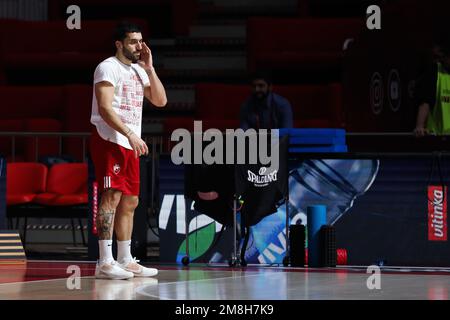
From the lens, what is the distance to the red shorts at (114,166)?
7410 millimetres

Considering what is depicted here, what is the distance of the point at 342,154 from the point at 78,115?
6.32 metres

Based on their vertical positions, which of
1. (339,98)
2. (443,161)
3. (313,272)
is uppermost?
(339,98)

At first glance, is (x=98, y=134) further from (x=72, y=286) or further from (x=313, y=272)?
(x=313, y=272)

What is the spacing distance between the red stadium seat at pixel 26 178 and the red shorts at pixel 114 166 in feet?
15.6

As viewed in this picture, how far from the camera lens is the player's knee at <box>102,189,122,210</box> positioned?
24.5ft

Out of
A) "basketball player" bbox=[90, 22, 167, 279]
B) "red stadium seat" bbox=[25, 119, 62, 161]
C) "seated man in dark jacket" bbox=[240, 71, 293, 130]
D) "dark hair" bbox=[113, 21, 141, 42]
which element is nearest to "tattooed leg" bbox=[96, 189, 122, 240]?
"basketball player" bbox=[90, 22, 167, 279]

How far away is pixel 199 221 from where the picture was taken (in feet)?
31.3

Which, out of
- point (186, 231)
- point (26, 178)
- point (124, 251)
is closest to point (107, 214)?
point (124, 251)

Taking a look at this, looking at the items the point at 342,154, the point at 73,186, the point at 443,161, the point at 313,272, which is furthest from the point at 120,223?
the point at 73,186

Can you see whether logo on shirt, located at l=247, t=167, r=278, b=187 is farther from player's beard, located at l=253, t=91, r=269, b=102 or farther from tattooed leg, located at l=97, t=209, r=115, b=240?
player's beard, located at l=253, t=91, r=269, b=102

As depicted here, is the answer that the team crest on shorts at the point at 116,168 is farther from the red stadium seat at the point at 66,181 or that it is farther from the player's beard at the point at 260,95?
the red stadium seat at the point at 66,181

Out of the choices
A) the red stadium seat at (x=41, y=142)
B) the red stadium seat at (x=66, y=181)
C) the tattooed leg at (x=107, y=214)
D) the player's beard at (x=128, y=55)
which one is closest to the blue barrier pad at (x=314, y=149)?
the player's beard at (x=128, y=55)

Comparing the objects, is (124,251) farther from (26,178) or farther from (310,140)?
(26,178)
